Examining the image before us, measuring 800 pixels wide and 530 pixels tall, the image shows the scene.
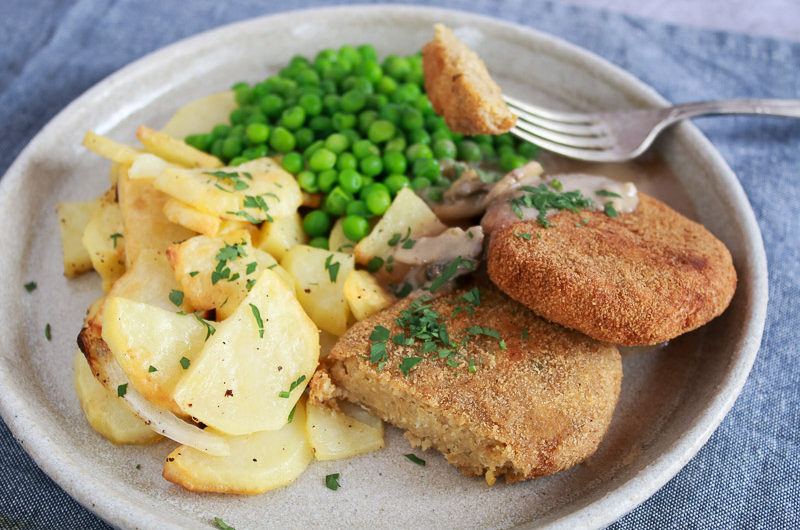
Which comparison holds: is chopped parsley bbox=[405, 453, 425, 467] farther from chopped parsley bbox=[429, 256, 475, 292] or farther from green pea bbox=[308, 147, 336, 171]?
green pea bbox=[308, 147, 336, 171]

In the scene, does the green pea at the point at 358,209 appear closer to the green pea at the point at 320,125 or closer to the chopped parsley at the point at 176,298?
the green pea at the point at 320,125

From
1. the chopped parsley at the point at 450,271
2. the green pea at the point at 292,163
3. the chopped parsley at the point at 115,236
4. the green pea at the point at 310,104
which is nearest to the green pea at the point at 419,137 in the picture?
the green pea at the point at 310,104

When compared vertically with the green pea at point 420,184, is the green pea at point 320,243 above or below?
below

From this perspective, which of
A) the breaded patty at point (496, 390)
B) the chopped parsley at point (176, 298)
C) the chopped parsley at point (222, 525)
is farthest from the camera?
the chopped parsley at point (176, 298)

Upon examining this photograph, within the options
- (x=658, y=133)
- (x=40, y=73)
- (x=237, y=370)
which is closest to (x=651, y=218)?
(x=658, y=133)

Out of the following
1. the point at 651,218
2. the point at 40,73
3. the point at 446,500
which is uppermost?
the point at 651,218

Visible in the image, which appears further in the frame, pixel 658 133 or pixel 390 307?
pixel 658 133

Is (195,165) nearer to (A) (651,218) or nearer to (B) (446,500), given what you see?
(B) (446,500)
